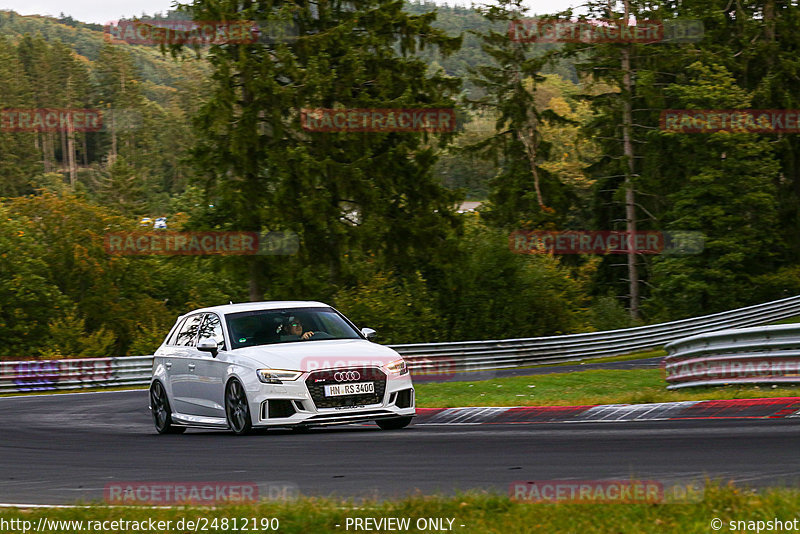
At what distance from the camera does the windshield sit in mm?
14156

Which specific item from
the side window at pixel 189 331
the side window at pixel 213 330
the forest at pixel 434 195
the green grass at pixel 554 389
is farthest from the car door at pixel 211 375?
the forest at pixel 434 195

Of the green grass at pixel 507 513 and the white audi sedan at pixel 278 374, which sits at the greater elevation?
the green grass at pixel 507 513

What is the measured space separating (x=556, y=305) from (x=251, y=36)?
1784 cm

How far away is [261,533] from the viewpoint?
671 centimetres

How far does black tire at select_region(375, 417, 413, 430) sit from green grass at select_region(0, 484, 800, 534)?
6.19 meters

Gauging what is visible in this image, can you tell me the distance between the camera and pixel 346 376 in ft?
43.0

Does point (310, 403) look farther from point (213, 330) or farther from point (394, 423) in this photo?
point (213, 330)

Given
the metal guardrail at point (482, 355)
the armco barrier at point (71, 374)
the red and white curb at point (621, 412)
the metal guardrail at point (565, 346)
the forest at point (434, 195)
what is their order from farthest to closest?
the forest at point (434, 195), the metal guardrail at point (565, 346), the metal guardrail at point (482, 355), the armco barrier at point (71, 374), the red and white curb at point (621, 412)

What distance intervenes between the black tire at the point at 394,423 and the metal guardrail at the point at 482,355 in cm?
1886

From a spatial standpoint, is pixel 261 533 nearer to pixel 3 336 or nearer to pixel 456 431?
pixel 456 431

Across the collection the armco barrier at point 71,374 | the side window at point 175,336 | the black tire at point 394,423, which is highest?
the side window at point 175,336

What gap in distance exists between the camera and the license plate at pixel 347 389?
13.1m

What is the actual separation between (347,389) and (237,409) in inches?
56.4

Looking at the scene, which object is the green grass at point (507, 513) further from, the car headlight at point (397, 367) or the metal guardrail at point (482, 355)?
the metal guardrail at point (482, 355)
